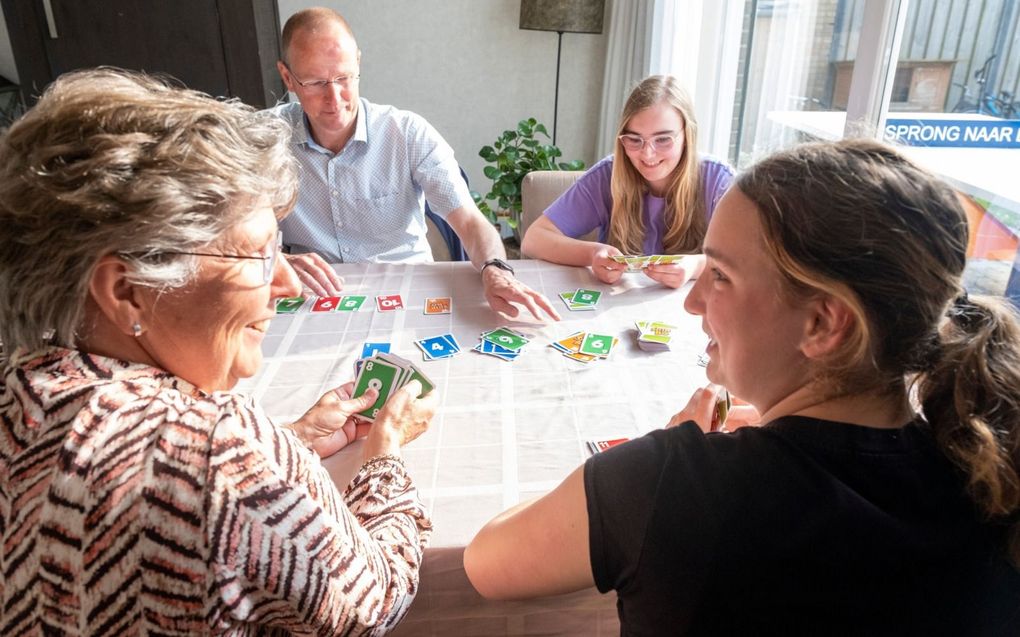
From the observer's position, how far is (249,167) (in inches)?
32.9

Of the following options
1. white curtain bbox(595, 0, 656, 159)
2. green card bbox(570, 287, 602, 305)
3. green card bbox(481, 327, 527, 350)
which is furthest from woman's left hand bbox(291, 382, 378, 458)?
white curtain bbox(595, 0, 656, 159)

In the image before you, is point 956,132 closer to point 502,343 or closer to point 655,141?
point 655,141

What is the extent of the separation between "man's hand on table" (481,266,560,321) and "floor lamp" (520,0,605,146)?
2.77 meters

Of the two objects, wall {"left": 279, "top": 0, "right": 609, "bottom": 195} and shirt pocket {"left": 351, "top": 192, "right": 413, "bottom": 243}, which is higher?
wall {"left": 279, "top": 0, "right": 609, "bottom": 195}

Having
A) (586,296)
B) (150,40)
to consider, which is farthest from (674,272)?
(150,40)

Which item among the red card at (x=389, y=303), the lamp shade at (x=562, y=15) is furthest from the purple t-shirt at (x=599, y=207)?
the lamp shade at (x=562, y=15)

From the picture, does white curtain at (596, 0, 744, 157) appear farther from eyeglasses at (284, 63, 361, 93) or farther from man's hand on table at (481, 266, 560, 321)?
man's hand on table at (481, 266, 560, 321)

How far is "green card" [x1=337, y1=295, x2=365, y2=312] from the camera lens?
1872 millimetres

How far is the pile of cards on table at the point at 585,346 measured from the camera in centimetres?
158

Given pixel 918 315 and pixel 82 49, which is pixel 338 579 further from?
pixel 82 49

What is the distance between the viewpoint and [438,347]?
1628mm

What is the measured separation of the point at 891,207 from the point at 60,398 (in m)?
0.96

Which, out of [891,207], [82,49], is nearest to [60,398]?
[891,207]

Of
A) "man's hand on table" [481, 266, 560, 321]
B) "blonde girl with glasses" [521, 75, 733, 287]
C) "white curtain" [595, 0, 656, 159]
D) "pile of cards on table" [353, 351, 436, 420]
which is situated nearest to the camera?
"pile of cards on table" [353, 351, 436, 420]
